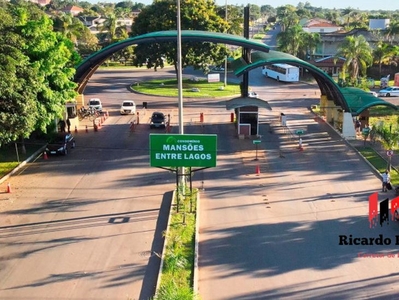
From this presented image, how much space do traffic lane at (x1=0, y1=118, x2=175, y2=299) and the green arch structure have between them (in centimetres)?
820

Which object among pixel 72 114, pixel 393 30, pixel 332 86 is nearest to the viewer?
pixel 332 86

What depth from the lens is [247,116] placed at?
33.0 metres

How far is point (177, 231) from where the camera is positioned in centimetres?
1798

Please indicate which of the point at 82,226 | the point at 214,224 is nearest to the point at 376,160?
the point at 214,224

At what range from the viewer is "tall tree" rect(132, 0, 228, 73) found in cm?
4900

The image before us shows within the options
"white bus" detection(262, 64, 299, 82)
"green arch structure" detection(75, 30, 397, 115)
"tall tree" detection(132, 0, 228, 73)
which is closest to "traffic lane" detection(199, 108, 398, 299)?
"green arch structure" detection(75, 30, 397, 115)

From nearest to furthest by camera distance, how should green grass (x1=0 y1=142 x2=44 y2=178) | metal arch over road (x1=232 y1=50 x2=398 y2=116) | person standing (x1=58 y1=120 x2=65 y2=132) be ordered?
green grass (x1=0 y1=142 x2=44 y2=178)
metal arch over road (x1=232 y1=50 x2=398 y2=116)
person standing (x1=58 y1=120 x2=65 y2=132)

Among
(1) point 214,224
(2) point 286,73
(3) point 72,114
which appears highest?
(2) point 286,73

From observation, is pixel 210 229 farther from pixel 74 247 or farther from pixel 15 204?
pixel 15 204

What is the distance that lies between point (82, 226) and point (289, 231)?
7.76 meters

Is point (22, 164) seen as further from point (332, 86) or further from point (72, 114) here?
point (332, 86)

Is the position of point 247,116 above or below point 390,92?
below

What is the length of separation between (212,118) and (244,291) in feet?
84.8

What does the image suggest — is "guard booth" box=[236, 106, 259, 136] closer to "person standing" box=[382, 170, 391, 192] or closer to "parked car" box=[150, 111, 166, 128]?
"parked car" box=[150, 111, 166, 128]
